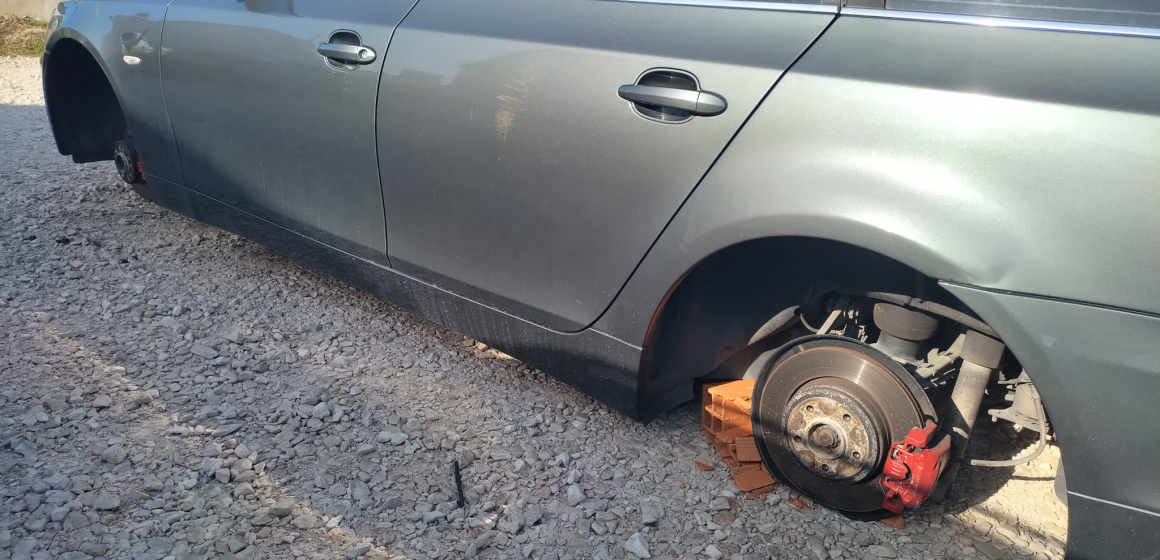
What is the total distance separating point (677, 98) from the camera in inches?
78.0

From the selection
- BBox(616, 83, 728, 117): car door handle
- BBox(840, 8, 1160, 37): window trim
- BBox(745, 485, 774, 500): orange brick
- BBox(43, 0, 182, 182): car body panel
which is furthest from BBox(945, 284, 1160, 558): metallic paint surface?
BBox(43, 0, 182, 182): car body panel

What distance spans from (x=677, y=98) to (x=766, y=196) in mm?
325

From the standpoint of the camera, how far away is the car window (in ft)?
5.14

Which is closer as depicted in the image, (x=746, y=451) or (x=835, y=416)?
(x=835, y=416)

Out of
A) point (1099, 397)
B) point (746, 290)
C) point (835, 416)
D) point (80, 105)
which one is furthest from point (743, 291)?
point (80, 105)

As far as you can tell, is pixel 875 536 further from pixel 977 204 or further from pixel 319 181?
pixel 319 181

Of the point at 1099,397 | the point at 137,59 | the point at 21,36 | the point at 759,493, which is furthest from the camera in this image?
the point at 21,36

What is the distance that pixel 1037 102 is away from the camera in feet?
5.15

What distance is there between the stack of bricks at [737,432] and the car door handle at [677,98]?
3.23 feet

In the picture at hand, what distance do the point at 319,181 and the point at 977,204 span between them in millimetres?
2090

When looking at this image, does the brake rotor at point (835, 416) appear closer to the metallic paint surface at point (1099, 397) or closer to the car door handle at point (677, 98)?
the metallic paint surface at point (1099, 397)

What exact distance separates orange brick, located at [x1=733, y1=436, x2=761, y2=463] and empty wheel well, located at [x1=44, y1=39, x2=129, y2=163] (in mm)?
3418

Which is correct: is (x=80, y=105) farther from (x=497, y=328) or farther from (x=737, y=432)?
(x=737, y=432)

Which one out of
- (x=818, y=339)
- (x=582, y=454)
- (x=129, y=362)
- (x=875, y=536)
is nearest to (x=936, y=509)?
(x=875, y=536)
